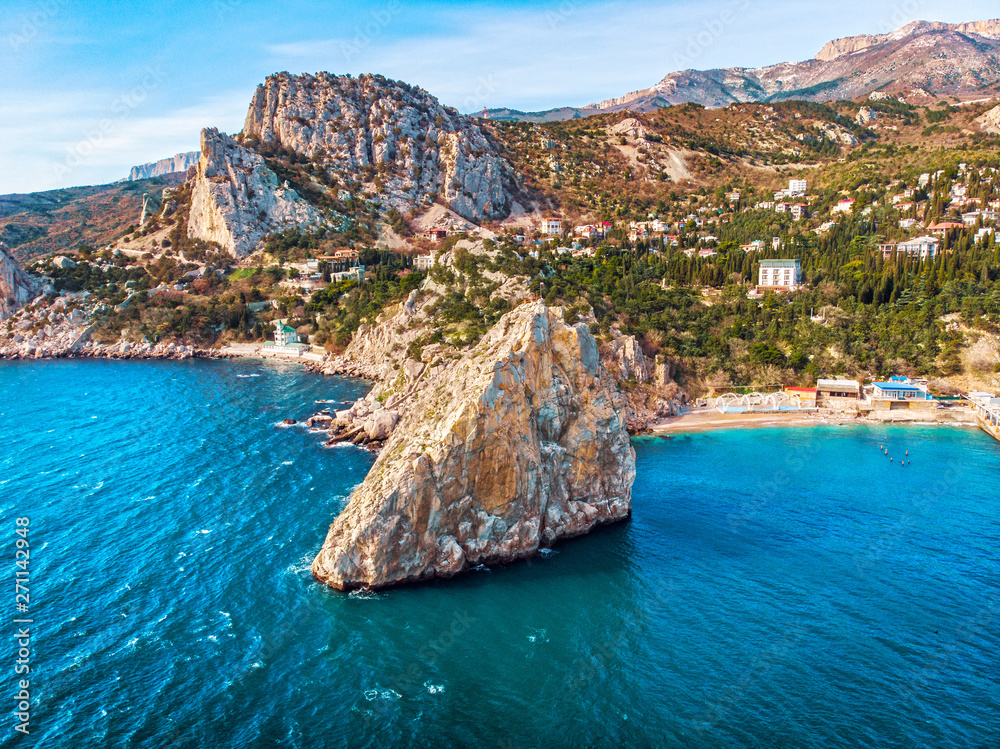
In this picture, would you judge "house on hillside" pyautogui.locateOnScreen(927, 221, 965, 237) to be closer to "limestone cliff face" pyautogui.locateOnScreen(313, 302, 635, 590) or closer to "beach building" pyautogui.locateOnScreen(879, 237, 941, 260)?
"beach building" pyautogui.locateOnScreen(879, 237, 941, 260)

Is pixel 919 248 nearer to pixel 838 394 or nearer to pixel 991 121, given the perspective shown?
pixel 838 394

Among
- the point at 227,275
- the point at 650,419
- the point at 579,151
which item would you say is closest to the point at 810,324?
the point at 650,419

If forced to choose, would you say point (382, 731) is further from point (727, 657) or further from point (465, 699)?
point (727, 657)

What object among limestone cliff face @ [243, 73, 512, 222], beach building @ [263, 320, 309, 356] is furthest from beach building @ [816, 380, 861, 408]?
limestone cliff face @ [243, 73, 512, 222]

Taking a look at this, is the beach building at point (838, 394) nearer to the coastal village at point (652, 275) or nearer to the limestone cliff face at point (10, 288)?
the coastal village at point (652, 275)

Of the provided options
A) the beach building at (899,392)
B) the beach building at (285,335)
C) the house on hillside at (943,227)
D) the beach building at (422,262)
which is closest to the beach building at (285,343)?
the beach building at (285,335)

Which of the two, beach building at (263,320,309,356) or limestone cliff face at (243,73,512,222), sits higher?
limestone cliff face at (243,73,512,222)
